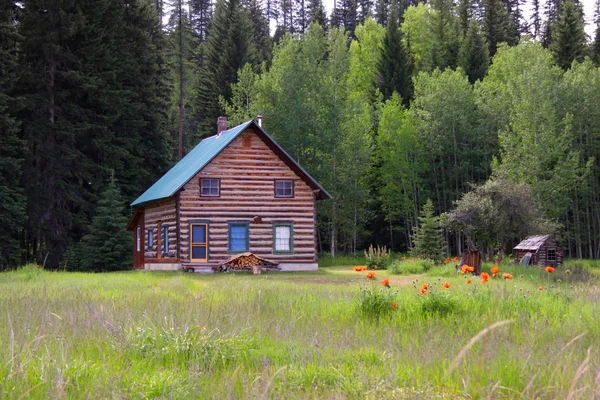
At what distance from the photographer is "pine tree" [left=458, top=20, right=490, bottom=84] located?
62.0 meters

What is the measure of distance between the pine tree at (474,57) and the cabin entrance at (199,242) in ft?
123

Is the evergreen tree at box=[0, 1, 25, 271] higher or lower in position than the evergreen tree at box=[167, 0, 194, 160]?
lower

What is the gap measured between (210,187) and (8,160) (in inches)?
436

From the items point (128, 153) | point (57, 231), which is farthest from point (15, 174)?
point (128, 153)

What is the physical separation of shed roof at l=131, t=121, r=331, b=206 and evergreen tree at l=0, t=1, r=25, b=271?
650 centimetres

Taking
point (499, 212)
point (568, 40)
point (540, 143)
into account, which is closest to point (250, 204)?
point (499, 212)

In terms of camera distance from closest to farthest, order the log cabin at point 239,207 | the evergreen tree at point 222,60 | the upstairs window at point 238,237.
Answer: the log cabin at point 239,207 → the upstairs window at point 238,237 → the evergreen tree at point 222,60

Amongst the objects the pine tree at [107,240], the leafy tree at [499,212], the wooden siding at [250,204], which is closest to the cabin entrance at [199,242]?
the wooden siding at [250,204]

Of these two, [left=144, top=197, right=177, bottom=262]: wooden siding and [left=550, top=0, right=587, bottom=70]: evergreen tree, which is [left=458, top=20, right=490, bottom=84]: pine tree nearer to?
[left=550, top=0, right=587, bottom=70]: evergreen tree

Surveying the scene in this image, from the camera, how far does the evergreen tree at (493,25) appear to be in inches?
2768

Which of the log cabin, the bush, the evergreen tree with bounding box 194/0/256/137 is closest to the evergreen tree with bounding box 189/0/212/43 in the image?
the evergreen tree with bounding box 194/0/256/137

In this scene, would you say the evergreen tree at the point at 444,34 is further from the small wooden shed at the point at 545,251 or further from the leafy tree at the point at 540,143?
the small wooden shed at the point at 545,251

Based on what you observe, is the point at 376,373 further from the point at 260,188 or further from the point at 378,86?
the point at 378,86

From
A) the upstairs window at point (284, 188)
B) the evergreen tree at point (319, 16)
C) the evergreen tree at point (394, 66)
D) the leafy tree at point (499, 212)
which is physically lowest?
the leafy tree at point (499, 212)
